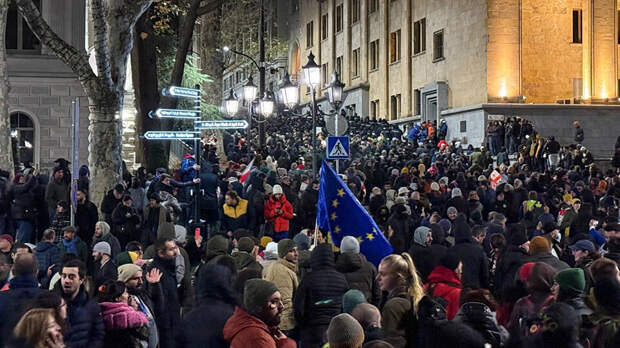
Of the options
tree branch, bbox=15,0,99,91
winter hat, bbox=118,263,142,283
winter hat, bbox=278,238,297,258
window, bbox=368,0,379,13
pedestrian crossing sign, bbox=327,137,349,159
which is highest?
window, bbox=368,0,379,13

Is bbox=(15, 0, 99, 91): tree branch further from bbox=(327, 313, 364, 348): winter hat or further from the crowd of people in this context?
bbox=(327, 313, 364, 348): winter hat

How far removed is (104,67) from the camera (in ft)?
60.3

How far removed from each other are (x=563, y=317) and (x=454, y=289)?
314 cm

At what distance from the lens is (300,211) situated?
19.0 metres

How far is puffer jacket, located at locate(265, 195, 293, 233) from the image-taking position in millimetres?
17672

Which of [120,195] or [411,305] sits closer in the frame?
[411,305]

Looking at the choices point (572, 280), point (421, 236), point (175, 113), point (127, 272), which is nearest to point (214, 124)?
point (175, 113)

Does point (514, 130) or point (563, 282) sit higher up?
point (514, 130)

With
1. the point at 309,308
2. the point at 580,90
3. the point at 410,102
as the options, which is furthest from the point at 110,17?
the point at 410,102

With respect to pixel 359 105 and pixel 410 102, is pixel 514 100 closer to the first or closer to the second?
pixel 410 102

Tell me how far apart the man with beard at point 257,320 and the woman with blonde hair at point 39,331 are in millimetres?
1228

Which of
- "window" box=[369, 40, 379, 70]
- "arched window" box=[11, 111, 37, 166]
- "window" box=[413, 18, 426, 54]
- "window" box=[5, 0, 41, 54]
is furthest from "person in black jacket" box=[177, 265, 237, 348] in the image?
"window" box=[369, 40, 379, 70]

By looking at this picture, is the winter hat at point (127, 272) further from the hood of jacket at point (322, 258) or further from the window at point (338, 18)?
the window at point (338, 18)

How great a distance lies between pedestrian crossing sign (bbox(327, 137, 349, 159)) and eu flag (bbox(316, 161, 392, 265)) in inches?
236
